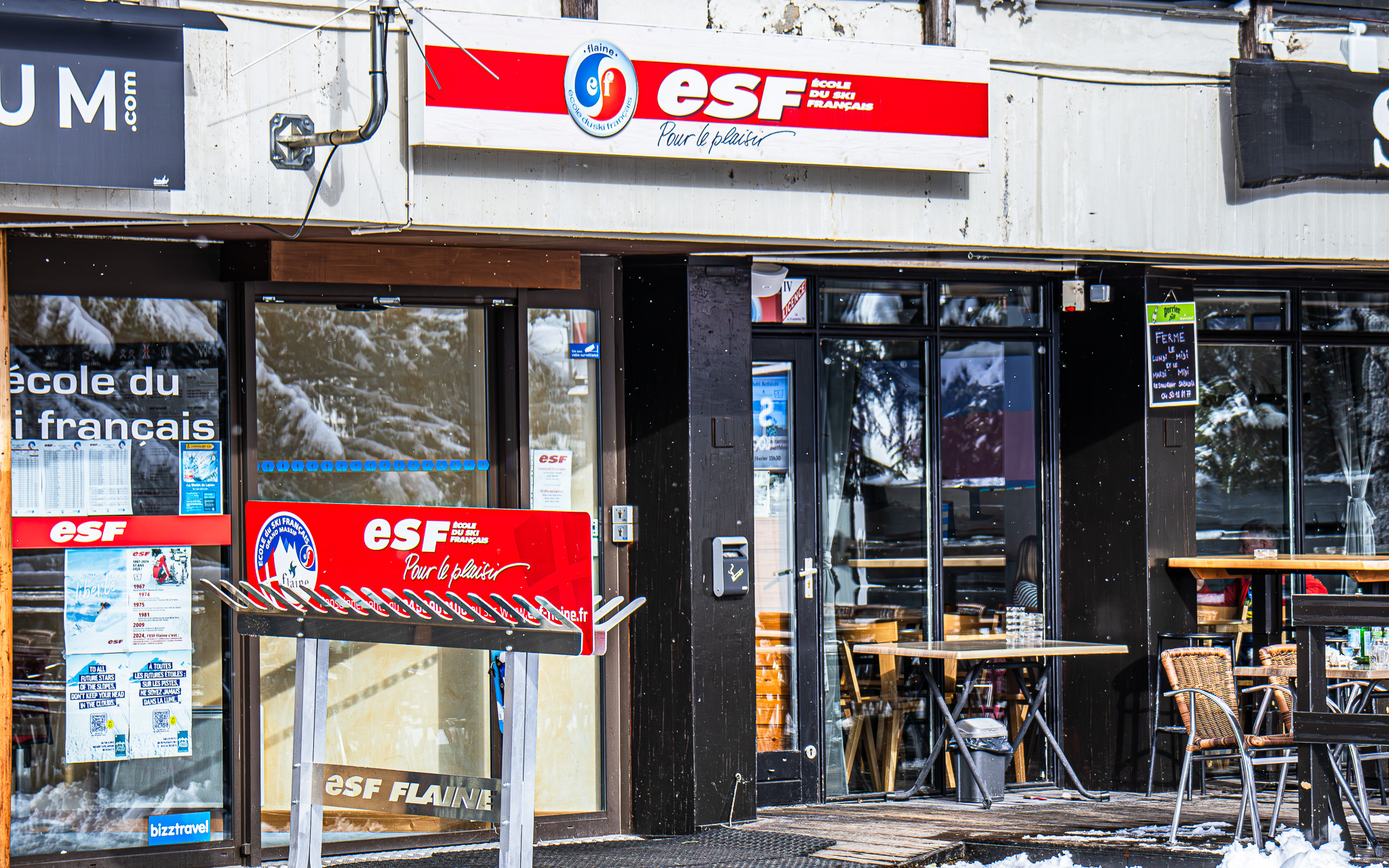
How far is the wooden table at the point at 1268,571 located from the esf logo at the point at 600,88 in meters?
4.20

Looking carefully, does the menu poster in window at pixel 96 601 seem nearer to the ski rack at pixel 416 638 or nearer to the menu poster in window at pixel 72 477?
the menu poster in window at pixel 72 477

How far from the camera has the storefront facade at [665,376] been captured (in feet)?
20.3

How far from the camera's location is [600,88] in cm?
632

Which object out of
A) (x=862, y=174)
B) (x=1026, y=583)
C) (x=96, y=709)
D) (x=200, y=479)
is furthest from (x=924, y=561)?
(x=96, y=709)

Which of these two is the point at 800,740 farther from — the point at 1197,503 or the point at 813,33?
the point at 813,33

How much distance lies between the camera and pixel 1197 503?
8.77 metres

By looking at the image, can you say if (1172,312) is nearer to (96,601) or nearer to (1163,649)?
(1163,649)

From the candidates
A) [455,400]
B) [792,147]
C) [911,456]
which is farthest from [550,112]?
[911,456]

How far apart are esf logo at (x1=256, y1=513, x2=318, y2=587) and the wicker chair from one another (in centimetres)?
411

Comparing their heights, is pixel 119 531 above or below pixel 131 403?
below

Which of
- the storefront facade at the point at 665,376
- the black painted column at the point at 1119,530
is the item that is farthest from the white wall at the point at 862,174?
the black painted column at the point at 1119,530

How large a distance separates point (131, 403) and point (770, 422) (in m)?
3.38

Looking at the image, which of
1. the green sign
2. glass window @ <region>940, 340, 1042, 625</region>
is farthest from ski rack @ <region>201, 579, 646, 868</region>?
the green sign

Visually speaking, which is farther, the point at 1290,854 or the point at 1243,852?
the point at 1243,852
